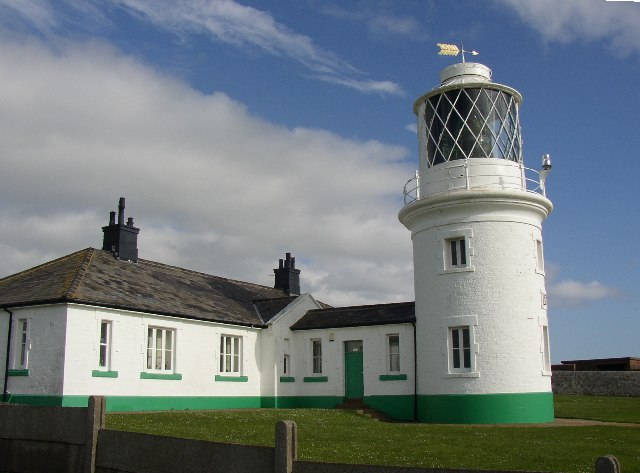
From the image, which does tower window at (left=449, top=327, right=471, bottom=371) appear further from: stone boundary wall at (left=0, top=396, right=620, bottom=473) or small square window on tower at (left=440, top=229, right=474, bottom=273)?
stone boundary wall at (left=0, top=396, right=620, bottom=473)

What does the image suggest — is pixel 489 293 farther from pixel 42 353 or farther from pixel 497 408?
pixel 42 353

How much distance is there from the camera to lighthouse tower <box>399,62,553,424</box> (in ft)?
66.0

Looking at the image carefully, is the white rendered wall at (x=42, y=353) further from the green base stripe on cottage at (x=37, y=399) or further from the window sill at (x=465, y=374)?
the window sill at (x=465, y=374)

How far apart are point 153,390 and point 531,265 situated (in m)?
11.7

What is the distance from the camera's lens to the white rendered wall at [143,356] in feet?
64.3

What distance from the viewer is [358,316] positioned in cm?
2584

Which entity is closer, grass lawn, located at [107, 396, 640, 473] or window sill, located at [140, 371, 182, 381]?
grass lawn, located at [107, 396, 640, 473]

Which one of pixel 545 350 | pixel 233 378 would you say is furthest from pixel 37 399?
pixel 545 350

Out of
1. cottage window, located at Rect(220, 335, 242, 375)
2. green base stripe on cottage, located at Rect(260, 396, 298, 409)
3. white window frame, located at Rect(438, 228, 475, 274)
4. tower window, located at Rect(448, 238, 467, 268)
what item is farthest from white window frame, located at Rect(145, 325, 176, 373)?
tower window, located at Rect(448, 238, 467, 268)

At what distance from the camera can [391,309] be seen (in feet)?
83.4

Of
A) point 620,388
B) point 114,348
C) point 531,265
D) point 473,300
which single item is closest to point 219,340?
point 114,348

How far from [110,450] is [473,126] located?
14856 mm

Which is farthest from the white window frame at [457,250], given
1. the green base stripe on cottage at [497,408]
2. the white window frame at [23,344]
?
the white window frame at [23,344]

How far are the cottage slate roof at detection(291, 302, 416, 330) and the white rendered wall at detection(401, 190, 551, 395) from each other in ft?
8.89
